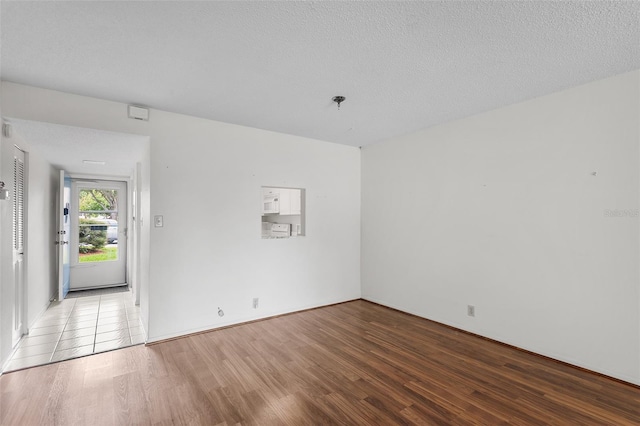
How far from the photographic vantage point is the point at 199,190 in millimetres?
3689

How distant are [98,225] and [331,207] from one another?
461cm

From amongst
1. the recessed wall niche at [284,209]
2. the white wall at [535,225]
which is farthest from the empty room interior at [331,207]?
the recessed wall niche at [284,209]

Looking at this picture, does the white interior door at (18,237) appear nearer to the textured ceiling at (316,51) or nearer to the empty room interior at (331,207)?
the empty room interior at (331,207)

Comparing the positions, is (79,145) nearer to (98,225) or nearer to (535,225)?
(98,225)

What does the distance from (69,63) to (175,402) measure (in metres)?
2.70

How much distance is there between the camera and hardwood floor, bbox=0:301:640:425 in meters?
2.11

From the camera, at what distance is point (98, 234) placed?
6.00 m

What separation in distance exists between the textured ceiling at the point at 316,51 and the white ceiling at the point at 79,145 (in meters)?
0.44

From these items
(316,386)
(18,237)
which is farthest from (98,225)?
(316,386)

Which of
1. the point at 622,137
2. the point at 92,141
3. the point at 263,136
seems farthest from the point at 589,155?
the point at 92,141

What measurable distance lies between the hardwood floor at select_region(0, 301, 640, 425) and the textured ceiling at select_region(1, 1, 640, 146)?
2548 millimetres

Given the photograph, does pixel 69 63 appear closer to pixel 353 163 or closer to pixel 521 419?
pixel 353 163

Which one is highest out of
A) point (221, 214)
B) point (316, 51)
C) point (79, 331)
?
point (316, 51)

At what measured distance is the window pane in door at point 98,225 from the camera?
5859mm
